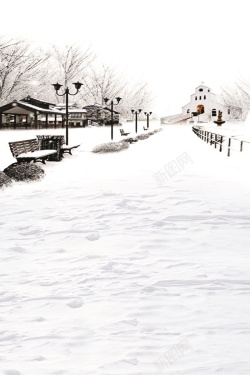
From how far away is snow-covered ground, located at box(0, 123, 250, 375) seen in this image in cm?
280

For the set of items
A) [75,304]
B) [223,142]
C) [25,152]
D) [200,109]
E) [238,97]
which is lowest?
[75,304]

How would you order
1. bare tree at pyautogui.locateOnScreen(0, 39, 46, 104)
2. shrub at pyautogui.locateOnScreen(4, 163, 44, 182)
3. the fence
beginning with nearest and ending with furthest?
shrub at pyautogui.locateOnScreen(4, 163, 44, 182) < the fence < bare tree at pyautogui.locateOnScreen(0, 39, 46, 104)

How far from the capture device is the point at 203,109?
313ft

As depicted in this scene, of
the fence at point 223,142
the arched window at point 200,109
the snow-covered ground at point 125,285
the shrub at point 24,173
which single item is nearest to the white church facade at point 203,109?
the arched window at point 200,109

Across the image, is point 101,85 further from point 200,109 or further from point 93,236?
point 93,236

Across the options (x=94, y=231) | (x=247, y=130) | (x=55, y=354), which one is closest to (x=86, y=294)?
(x=55, y=354)

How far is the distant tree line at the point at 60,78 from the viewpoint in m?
60.3

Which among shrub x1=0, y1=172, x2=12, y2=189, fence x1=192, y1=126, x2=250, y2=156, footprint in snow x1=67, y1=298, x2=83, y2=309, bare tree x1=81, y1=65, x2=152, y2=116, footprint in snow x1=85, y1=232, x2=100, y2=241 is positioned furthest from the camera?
bare tree x1=81, y1=65, x2=152, y2=116

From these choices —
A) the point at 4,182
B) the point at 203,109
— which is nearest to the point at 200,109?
the point at 203,109

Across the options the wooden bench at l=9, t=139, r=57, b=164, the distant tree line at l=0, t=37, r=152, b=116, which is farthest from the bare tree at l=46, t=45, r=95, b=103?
the wooden bench at l=9, t=139, r=57, b=164

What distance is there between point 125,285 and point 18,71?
6303 cm

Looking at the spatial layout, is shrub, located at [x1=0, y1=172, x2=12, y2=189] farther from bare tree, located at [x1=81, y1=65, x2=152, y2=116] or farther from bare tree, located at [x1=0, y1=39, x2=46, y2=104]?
bare tree, located at [x1=81, y1=65, x2=152, y2=116]

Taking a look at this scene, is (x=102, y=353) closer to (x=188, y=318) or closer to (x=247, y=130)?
(x=188, y=318)

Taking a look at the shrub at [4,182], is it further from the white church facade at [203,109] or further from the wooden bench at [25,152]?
the white church facade at [203,109]
